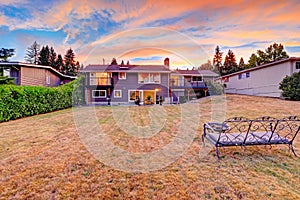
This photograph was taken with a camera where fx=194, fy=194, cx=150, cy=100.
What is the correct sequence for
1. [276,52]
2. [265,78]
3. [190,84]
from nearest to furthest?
[265,78]
[190,84]
[276,52]

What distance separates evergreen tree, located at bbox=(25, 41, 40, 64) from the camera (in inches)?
1781

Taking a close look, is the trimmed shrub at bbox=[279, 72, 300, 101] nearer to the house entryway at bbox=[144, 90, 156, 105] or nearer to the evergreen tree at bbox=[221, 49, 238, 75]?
the house entryway at bbox=[144, 90, 156, 105]

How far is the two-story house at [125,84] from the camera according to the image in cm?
2275

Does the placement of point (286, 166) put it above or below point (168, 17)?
below

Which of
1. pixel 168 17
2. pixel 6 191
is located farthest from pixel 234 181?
pixel 168 17

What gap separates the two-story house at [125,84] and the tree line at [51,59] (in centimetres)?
2482

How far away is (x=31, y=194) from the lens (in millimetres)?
2848

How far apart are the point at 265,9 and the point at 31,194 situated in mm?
12464

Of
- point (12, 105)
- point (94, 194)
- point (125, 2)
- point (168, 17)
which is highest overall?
point (125, 2)

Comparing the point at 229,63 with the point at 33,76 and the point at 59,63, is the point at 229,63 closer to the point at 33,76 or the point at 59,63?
the point at 59,63

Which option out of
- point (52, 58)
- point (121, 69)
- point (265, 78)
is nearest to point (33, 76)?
point (121, 69)

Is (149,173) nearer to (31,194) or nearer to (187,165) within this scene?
(187,165)

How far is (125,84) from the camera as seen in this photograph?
2338cm

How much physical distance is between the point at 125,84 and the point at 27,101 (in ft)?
42.9
